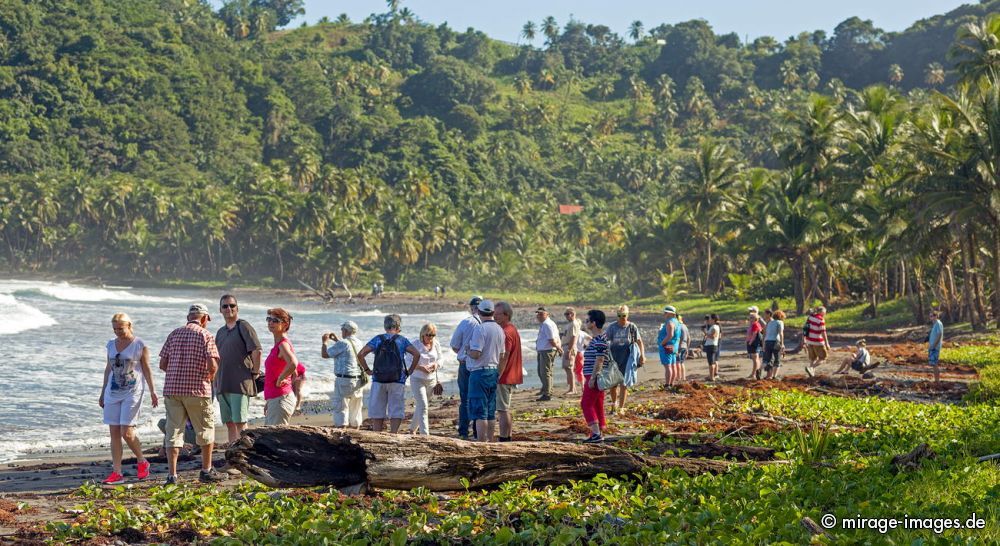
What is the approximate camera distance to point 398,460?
7.70 m

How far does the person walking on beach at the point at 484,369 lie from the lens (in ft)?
35.5

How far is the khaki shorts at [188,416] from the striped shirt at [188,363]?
0.21 feet

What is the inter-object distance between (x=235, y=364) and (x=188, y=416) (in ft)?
2.24

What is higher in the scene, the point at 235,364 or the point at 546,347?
the point at 235,364

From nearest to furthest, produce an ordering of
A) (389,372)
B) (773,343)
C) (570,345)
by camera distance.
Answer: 1. (389,372)
2. (570,345)
3. (773,343)

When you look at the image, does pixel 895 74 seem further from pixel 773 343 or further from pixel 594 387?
pixel 594 387

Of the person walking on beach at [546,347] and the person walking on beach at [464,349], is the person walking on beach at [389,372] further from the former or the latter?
the person walking on beach at [546,347]

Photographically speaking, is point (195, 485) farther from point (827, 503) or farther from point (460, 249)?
point (460, 249)

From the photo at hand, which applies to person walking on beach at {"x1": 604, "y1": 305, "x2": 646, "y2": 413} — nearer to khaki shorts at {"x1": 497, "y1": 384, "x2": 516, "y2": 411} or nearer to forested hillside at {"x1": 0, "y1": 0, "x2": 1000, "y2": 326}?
khaki shorts at {"x1": 497, "y1": 384, "x2": 516, "y2": 411}

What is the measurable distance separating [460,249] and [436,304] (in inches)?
780

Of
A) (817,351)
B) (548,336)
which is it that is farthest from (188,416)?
(817,351)

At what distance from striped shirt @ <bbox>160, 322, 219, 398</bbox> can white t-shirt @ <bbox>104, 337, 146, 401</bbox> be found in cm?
39

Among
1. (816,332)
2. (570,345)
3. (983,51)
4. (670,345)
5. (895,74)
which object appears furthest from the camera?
(895,74)

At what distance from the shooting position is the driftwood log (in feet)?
24.7
